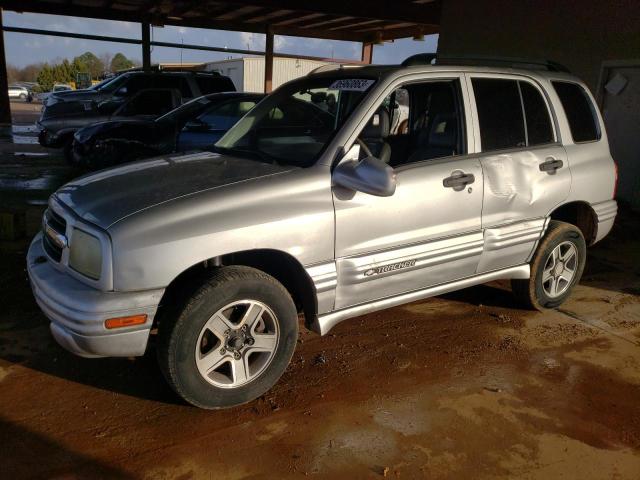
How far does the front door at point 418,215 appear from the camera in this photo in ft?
10.6

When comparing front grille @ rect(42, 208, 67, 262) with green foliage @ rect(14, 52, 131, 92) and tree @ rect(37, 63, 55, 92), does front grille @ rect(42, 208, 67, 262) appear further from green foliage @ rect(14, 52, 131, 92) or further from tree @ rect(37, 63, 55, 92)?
tree @ rect(37, 63, 55, 92)

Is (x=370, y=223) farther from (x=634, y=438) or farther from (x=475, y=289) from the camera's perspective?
(x=475, y=289)

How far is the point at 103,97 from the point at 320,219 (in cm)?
1193

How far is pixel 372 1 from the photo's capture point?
1480 cm

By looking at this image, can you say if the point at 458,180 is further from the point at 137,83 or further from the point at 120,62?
the point at 120,62

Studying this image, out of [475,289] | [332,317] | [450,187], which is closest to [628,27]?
[475,289]

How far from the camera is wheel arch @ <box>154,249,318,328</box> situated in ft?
9.46

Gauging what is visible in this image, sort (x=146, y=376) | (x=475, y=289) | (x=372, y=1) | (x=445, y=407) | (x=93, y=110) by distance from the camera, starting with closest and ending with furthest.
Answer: (x=445, y=407) < (x=146, y=376) < (x=475, y=289) < (x=93, y=110) < (x=372, y=1)

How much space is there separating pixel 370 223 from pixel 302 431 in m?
1.24

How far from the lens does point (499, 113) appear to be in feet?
13.2

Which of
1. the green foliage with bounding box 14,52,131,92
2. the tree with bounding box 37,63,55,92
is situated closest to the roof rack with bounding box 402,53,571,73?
the green foliage with bounding box 14,52,131,92

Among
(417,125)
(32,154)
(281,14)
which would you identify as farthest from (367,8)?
(417,125)

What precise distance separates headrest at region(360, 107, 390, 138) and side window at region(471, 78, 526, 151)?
0.66 metres

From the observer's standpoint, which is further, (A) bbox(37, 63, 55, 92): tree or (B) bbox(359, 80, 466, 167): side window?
(A) bbox(37, 63, 55, 92): tree
